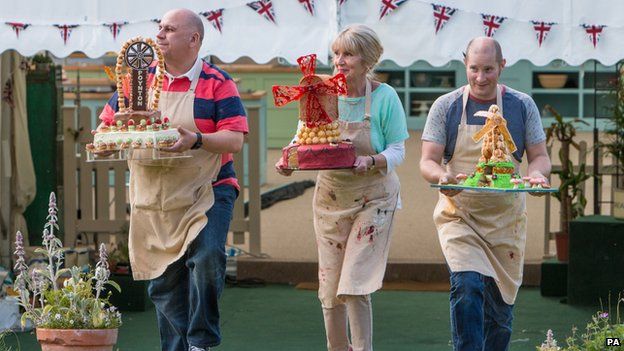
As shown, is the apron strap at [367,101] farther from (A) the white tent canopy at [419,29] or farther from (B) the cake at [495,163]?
(A) the white tent canopy at [419,29]

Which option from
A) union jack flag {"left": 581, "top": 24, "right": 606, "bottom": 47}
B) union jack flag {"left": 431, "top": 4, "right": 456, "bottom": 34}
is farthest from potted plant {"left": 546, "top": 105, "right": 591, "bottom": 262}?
union jack flag {"left": 431, "top": 4, "right": 456, "bottom": 34}

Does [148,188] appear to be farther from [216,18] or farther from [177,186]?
[216,18]

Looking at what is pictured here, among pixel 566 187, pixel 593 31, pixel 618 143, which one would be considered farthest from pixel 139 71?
pixel 566 187

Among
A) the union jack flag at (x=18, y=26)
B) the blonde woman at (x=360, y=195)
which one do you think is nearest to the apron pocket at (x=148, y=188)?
the blonde woman at (x=360, y=195)

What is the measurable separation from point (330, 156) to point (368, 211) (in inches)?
15.3

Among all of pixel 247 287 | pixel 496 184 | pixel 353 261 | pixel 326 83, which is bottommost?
pixel 247 287

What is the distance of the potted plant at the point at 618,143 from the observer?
30.3ft

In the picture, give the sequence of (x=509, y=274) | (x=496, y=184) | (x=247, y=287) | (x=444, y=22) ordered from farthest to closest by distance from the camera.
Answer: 1. (x=247, y=287)
2. (x=444, y=22)
3. (x=509, y=274)
4. (x=496, y=184)

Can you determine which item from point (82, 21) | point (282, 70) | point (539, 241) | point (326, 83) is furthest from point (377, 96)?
point (282, 70)

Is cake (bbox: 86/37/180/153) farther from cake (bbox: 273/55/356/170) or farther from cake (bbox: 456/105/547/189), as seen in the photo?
cake (bbox: 456/105/547/189)

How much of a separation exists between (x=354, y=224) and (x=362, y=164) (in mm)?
360

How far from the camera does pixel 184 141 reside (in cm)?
608

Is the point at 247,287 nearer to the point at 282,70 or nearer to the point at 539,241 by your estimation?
the point at 539,241

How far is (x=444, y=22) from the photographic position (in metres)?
7.79
